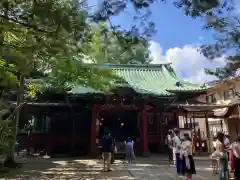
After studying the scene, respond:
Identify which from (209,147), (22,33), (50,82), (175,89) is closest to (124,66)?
(175,89)

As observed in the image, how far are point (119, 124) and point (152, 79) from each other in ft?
15.2

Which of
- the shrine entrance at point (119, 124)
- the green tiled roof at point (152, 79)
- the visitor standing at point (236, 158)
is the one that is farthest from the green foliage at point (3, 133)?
the shrine entrance at point (119, 124)

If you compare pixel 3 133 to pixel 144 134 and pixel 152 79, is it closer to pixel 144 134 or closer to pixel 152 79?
pixel 144 134

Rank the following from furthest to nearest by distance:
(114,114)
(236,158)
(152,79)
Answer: (152,79), (114,114), (236,158)

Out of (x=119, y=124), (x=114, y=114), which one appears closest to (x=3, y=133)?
(x=114, y=114)

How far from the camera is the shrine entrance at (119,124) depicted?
21.0m

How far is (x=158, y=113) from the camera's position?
2006 centimetres

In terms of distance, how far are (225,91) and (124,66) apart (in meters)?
12.1

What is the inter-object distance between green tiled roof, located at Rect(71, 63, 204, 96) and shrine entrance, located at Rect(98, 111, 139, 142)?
2.49 m

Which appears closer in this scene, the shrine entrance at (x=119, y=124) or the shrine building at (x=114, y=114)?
the shrine building at (x=114, y=114)

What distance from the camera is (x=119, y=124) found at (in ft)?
70.7

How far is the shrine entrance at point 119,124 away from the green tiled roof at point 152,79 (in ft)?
8.16

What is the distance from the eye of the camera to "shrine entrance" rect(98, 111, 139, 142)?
69.0ft

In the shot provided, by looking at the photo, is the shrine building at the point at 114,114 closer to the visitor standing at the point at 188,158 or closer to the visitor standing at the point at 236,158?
the visitor standing at the point at 188,158
